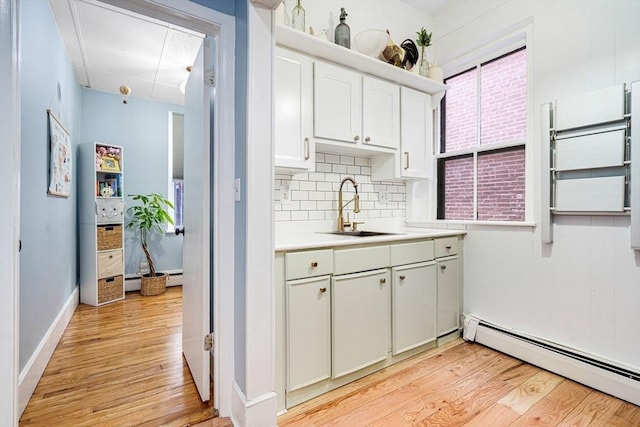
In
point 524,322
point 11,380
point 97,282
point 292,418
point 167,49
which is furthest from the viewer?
point 97,282

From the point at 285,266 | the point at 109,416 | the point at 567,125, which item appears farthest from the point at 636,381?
the point at 109,416

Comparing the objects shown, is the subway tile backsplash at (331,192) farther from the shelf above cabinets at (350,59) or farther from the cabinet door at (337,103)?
the shelf above cabinets at (350,59)

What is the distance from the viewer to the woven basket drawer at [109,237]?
11.8 ft

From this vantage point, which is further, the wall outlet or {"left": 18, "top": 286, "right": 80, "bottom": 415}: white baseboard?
the wall outlet

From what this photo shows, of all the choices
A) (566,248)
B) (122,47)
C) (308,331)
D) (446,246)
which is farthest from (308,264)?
(122,47)

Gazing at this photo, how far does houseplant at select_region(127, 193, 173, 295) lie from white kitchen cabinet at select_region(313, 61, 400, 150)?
3.00 m

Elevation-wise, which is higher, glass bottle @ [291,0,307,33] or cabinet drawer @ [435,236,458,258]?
glass bottle @ [291,0,307,33]

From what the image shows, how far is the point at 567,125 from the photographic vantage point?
78.7 inches

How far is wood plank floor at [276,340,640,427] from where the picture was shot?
1602mm

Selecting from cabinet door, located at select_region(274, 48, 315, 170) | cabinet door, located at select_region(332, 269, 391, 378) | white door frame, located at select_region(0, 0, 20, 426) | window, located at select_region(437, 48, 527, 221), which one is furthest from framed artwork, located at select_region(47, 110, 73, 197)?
window, located at select_region(437, 48, 527, 221)

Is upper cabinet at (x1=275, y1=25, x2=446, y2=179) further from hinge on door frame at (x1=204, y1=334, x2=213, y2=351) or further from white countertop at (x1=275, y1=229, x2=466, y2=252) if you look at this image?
hinge on door frame at (x1=204, y1=334, x2=213, y2=351)

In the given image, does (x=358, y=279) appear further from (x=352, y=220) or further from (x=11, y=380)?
(x=11, y=380)

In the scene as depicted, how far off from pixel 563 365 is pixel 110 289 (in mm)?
4326

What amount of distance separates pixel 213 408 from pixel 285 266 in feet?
2.86
